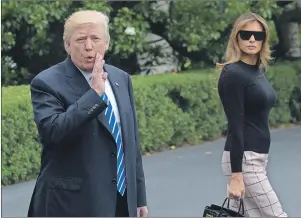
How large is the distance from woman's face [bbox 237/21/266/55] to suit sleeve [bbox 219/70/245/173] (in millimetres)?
187

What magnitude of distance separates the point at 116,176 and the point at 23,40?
27.0ft

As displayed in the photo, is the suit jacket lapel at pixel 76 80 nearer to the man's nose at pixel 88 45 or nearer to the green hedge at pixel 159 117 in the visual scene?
the man's nose at pixel 88 45

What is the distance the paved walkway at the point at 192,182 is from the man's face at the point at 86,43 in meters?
3.43

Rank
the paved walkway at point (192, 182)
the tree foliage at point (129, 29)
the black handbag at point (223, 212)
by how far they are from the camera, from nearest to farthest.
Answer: the black handbag at point (223, 212)
the paved walkway at point (192, 182)
the tree foliage at point (129, 29)

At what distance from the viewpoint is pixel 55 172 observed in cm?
337

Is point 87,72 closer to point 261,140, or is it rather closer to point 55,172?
point 55,172

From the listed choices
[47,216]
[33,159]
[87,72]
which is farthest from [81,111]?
[33,159]

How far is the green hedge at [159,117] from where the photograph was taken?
26.0 feet

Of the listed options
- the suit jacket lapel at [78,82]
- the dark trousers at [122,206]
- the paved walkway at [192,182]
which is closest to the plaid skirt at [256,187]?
the dark trousers at [122,206]

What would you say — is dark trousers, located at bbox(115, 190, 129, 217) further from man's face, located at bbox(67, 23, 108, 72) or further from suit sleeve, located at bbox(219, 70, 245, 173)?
suit sleeve, located at bbox(219, 70, 245, 173)

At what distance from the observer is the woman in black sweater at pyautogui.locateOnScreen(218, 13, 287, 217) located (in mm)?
4148

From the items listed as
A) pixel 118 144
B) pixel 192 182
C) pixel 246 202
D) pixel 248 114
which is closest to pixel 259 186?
pixel 246 202

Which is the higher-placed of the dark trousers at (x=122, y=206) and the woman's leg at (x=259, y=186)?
the dark trousers at (x=122, y=206)

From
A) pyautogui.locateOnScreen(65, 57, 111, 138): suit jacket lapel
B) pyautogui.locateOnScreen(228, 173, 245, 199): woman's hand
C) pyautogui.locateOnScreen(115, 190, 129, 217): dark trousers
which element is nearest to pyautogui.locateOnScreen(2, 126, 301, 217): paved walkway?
pyautogui.locateOnScreen(228, 173, 245, 199): woman's hand
